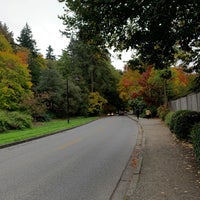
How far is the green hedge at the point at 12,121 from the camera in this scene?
30.9m

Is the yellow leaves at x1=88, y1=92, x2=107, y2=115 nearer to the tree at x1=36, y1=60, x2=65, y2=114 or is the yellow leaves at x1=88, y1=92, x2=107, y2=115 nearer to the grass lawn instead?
the tree at x1=36, y1=60, x2=65, y2=114

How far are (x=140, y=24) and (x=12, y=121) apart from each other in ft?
79.2

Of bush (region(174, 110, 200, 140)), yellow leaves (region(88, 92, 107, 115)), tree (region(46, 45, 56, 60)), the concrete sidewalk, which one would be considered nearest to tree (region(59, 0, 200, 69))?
bush (region(174, 110, 200, 140))

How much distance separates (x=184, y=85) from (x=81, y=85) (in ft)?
103

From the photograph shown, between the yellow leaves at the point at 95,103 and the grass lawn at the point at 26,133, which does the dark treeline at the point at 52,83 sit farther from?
the grass lawn at the point at 26,133

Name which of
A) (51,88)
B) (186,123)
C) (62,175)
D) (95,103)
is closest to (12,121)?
(186,123)

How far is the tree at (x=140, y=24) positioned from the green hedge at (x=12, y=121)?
18.4m

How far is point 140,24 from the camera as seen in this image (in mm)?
11852

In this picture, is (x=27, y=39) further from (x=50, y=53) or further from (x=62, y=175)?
(x=62, y=175)

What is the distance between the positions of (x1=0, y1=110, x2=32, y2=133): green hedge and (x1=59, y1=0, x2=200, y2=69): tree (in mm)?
18411

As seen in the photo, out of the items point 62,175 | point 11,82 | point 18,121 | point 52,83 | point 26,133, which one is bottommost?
point 62,175

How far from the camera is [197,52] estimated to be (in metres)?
15.6

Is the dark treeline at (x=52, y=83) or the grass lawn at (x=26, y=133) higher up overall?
the dark treeline at (x=52, y=83)

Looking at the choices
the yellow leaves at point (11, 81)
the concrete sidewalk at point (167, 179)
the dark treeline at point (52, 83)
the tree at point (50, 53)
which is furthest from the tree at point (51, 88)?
the tree at point (50, 53)
